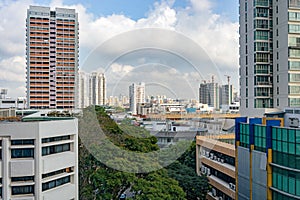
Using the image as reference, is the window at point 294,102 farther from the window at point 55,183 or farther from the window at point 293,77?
the window at point 55,183

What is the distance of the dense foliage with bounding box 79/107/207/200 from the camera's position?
475 cm

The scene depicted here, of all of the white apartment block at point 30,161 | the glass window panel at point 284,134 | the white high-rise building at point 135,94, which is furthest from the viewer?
the white high-rise building at point 135,94

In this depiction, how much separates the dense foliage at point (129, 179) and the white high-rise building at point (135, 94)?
1201 mm

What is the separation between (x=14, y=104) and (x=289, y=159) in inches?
470

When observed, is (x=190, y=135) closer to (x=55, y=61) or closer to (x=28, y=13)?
(x=55, y=61)

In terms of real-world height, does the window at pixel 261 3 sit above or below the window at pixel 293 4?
above

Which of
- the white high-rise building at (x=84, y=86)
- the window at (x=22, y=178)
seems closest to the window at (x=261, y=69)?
the white high-rise building at (x=84, y=86)

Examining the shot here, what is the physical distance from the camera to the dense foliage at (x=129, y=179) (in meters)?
4.75

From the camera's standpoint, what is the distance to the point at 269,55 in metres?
8.79

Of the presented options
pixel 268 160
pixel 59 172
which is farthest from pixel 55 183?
pixel 268 160

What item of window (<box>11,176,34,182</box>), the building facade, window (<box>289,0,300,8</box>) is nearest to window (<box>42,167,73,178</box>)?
window (<box>11,176,34,182</box>)

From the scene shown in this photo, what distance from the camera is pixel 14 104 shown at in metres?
13.2

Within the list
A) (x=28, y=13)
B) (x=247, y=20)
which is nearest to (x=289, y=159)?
(x=247, y=20)

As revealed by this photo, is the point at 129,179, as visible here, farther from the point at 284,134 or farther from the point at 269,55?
the point at 269,55
